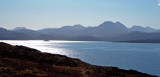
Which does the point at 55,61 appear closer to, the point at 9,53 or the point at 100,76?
the point at 9,53

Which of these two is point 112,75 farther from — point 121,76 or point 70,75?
point 70,75

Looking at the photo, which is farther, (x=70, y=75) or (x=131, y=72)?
(x=131, y=72)

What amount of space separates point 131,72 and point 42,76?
64.2 feet

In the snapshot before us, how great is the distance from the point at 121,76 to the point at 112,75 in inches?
54.4

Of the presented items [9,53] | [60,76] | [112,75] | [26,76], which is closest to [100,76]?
[112,75]

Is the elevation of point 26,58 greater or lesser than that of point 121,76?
greater

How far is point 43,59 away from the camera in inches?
1328

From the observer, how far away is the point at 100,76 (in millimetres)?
26484

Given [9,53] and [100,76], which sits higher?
[9,53]

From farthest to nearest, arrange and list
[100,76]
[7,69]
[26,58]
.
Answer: [26,58]
[100,76]
[7,69]

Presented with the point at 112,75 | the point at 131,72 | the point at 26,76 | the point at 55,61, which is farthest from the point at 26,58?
the point at 131,72

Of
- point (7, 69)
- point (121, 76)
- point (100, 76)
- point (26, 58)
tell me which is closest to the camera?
point (7, 69)

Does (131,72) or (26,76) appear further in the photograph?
(131,72)

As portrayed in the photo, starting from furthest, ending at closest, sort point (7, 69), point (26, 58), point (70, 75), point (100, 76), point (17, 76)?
1. point (26, 58)
2. point (100, 76)
3. point (70, 75)
4. point (7, 69)
5. point (17, 76)
